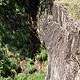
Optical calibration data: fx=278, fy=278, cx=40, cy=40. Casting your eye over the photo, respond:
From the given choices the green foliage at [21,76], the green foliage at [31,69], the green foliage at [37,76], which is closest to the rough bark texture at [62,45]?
the green foliage at [37,76]

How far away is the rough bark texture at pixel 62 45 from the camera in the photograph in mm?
5175

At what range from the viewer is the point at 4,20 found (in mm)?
8930

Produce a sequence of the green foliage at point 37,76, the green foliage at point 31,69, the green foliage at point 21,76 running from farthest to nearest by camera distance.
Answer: the green foliage at point 31,69
the green foliage at point 21,76
the green foliage at point 37,76

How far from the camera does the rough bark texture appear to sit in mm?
5175

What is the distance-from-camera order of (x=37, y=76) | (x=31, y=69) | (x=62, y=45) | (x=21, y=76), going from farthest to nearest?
1. (x=31, y=69)
2. (x=21, y=76)
3. (x=37, y=76)
4. (x=62, y=45)

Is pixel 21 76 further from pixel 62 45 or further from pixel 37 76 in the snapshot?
pixel 62 45

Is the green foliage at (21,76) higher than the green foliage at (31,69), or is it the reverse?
the green foliage at (31,69)

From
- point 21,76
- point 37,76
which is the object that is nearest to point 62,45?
point 37,76

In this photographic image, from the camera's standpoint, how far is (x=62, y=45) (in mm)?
5680

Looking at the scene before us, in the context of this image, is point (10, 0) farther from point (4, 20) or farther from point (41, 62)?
point (41, 62)

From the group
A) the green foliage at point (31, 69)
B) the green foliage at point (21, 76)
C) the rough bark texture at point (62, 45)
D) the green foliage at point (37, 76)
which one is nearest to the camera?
the rough bark texture at point (62, 45)

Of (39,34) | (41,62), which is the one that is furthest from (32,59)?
(39,34)

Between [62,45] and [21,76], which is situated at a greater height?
[62,45]

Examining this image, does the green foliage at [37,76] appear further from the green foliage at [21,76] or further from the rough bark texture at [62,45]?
the rough bark texture at [62,45]
